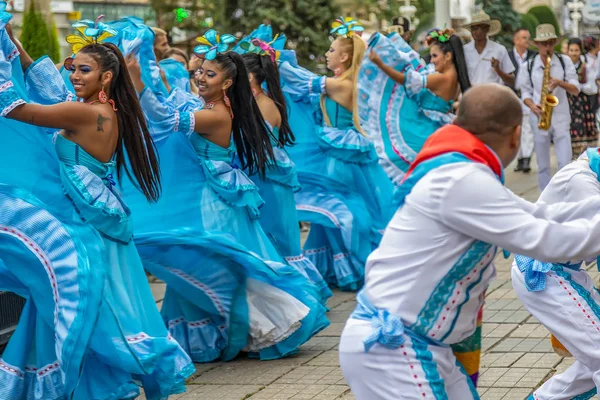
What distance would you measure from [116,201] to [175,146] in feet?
5.03

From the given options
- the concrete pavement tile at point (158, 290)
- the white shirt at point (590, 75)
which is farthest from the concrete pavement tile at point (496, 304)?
the white shirt at point (590, 75)

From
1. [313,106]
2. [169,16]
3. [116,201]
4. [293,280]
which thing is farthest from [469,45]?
[169,16]

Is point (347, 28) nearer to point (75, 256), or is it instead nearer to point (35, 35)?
point (35, 35)

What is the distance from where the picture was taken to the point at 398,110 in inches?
417

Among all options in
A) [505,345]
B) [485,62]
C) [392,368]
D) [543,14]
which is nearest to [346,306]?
[505,345]

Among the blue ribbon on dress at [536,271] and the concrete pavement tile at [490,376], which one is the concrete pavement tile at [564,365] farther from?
the blue ribbon on dress at [536,271]

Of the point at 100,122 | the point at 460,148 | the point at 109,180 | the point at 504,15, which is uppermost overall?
the point at 460,148

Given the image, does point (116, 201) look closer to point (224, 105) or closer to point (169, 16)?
point (224, 105)

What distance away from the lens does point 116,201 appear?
5223mm

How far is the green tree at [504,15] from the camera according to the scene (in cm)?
2552

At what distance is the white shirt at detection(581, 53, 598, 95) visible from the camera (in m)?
14.2

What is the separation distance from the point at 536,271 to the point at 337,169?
179 inches

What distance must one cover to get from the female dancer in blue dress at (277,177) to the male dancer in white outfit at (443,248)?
156 inches

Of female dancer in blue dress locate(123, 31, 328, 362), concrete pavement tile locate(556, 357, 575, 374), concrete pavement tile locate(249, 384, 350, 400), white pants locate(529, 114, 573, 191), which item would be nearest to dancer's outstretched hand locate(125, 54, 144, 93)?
female dancer in blue dress locate(123, 31, 328, 362)
